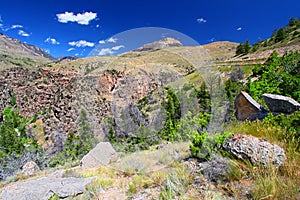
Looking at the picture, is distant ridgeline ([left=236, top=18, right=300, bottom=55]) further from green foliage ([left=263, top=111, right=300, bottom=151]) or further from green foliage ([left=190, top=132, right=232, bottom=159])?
green foliage ([left=190, top=132, right=232, bottom=159])

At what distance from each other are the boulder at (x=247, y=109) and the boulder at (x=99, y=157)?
494cm

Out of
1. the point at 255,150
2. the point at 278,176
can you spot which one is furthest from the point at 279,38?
the point at 278,176

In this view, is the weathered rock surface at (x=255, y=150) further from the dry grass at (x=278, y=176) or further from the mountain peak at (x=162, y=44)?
the mountain peak at (x=162, y=44)

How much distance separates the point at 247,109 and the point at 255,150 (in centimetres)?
384

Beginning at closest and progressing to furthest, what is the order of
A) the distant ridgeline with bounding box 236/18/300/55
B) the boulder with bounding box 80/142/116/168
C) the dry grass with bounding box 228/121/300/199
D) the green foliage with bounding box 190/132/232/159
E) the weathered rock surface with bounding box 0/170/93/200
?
the dry grass with bounding box 228/121/300/199 < the green foliage with bounding box 190/132/232/159 < the weathered rock surface with bounding box 0/170/93/200 < the boulder with bounding box 80/142/116/168 < the distant ridgeline with bounding box 236/18/300/55

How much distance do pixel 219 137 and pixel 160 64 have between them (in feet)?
7.46

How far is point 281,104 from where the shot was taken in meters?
4.99

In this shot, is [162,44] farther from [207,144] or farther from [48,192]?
[48,192]

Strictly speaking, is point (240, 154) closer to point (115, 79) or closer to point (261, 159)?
point (261, 159)

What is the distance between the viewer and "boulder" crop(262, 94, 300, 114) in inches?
186

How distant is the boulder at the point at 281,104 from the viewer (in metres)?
4.72

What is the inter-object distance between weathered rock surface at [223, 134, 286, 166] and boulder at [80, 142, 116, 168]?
489 centimetres

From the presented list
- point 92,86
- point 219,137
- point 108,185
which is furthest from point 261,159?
point 92,86

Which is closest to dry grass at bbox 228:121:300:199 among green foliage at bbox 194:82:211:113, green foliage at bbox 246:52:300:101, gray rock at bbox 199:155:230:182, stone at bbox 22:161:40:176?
gray rock at bbox 199:155:230:182
